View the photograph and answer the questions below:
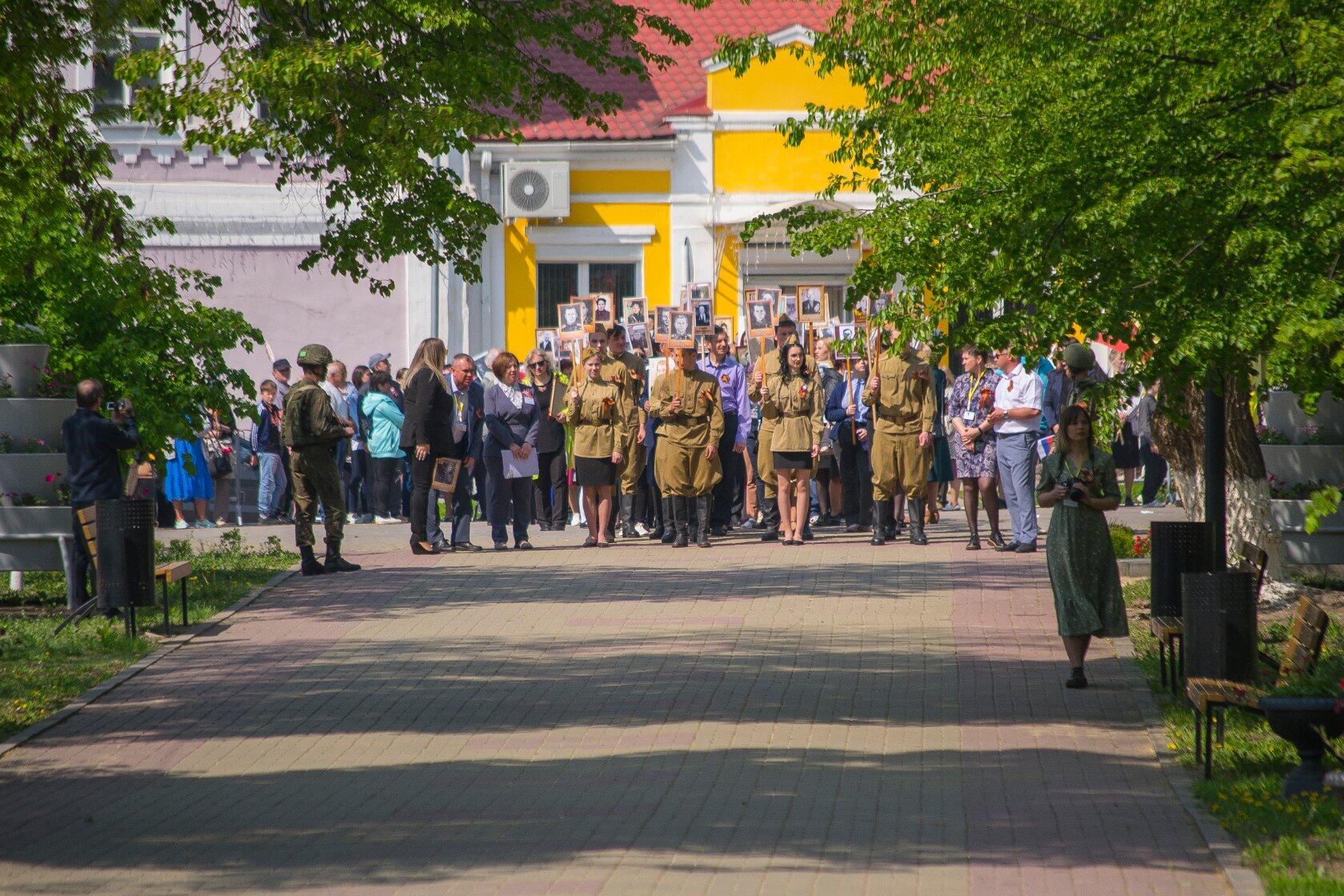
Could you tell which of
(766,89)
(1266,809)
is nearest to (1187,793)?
(1266,809)

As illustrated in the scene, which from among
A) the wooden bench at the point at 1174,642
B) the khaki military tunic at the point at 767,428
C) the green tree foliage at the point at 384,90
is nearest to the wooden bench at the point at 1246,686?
the wooden bench at the point at 1174,642

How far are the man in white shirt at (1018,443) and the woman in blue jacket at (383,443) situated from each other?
25.5 feet

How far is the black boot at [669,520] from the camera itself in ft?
60.7

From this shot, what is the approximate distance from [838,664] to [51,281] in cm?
758

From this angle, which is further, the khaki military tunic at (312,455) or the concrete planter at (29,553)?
the khaki military tunic at (312,455)

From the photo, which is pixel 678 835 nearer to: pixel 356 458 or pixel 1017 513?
pixel 1017 513

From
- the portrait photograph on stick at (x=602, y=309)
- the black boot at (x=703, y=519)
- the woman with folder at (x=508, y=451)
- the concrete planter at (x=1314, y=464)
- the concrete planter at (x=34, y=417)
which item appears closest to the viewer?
the concrete planter at (x=1314, y=464)

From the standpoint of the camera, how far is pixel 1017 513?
1730 cm

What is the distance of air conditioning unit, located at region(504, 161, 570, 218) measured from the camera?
99.2ft

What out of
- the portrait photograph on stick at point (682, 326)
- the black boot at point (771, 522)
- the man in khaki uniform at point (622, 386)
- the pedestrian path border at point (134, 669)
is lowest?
the pedestrian path border at point (134, 669)

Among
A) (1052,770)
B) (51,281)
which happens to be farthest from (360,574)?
(1052,770)

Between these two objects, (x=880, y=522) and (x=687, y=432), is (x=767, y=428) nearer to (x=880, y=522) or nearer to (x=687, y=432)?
(x=687, y=432)

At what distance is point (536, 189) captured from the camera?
30344 mm

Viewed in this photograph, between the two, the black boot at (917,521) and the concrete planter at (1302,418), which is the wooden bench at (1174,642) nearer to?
the concrete planter at (1302,418)
